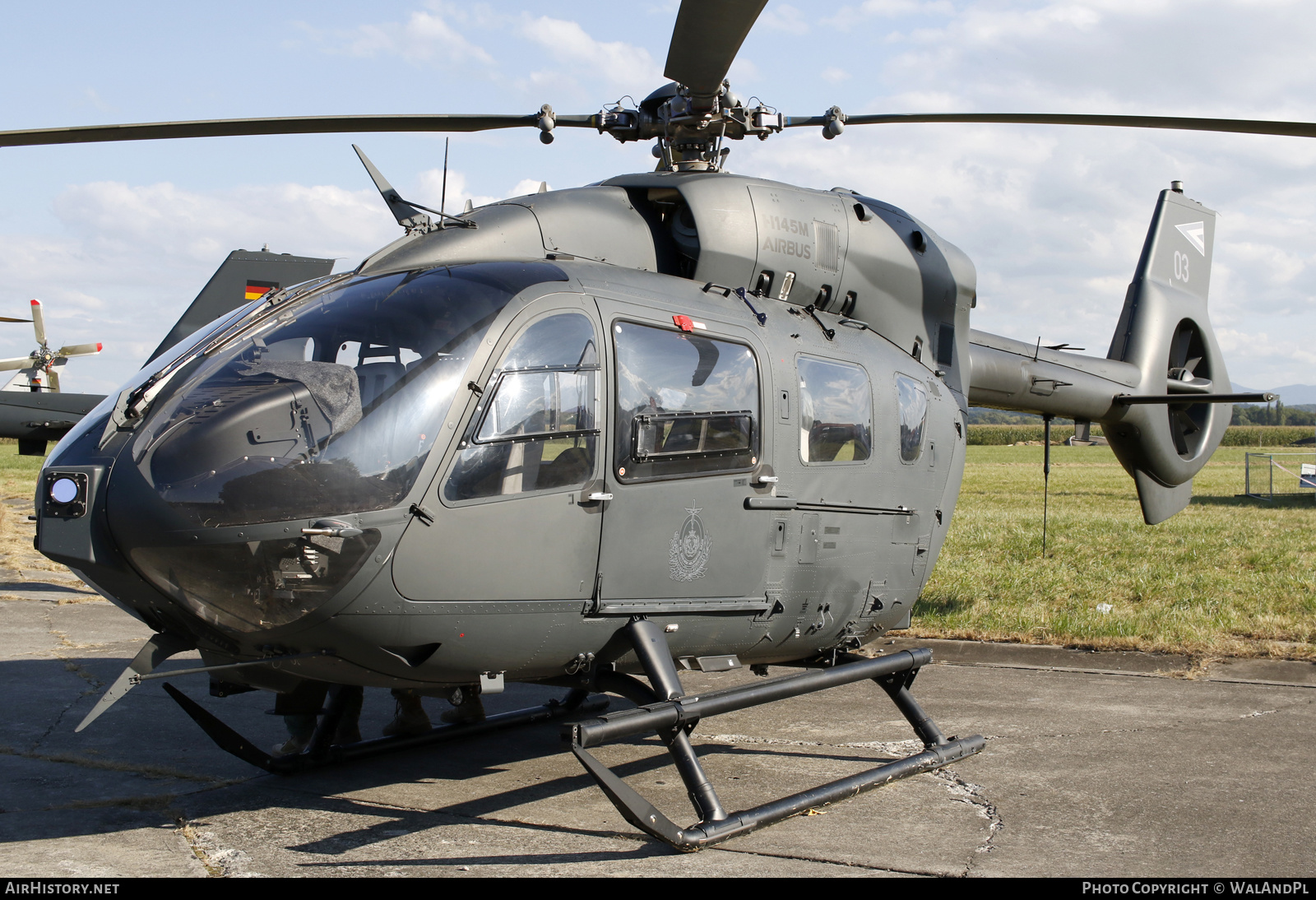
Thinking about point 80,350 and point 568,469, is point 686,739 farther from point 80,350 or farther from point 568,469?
point 80,350

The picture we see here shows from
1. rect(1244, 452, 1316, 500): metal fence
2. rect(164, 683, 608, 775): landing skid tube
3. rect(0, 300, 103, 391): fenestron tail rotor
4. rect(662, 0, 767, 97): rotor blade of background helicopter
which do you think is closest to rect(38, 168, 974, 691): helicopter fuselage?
rect(662, 0, 767, 97): rotor blade of background helicopter

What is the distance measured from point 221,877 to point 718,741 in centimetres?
319

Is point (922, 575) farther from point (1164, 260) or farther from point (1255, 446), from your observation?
point (1255, 446)

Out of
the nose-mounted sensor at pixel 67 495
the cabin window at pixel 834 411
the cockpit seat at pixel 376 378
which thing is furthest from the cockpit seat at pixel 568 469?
the nose-mounted sensor at pixel 67 495

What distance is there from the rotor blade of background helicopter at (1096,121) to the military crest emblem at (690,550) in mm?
3032

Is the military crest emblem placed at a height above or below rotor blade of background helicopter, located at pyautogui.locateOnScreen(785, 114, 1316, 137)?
below

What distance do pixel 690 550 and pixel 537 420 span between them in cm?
104

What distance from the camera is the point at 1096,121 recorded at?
6.35m

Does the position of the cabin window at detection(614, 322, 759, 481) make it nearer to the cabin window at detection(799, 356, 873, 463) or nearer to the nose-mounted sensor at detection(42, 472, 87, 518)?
the cabin window at detection(799, 356, 873, 463)

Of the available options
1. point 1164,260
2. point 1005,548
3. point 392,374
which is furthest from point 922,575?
point 1005,548

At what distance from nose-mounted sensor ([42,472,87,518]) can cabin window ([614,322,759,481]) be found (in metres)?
2.07

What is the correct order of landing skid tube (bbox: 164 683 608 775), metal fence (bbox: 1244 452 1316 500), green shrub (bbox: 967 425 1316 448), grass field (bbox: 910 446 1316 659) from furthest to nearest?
green shrub (bbox: 967 425 1316 448) → metal fence (bbox: 1244 452 1316 500) → grass field (bbox: 910 446 1316 659) → landing skid tube (bbox: 164 683 608 775)

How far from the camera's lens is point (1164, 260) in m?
10.7

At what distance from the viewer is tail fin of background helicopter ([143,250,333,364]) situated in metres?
11.6
